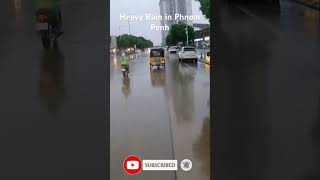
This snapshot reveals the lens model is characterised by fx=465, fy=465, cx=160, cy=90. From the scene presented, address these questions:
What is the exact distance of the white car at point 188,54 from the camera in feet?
7.34

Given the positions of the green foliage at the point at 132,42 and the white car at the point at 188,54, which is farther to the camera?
the white car at the point at 188,54

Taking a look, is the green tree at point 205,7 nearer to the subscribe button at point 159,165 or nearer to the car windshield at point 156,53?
the car windshield at point 156,53

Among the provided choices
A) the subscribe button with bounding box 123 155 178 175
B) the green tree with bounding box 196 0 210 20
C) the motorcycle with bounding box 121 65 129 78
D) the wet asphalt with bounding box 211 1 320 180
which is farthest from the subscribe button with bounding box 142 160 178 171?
the green tree with bounding box 196 0 210 20

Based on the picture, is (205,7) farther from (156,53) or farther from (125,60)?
(125,60)

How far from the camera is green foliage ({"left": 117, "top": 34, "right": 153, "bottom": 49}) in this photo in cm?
213

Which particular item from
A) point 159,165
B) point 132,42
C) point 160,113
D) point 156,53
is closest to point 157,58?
point 156,53

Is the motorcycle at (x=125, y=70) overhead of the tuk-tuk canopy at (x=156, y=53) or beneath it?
beneath

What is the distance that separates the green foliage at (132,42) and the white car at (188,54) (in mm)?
166
